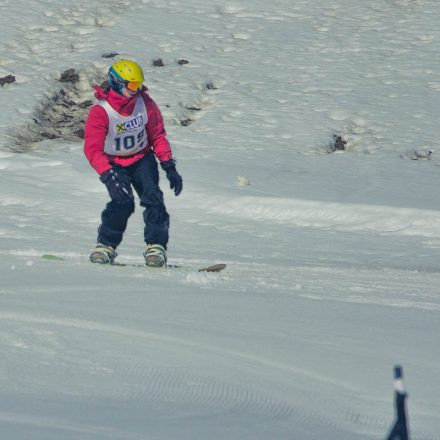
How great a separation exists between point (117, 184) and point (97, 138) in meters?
0.37

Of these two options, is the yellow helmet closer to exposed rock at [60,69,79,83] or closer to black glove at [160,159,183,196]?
black glove at [160,159,183,196]

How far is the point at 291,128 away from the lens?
1645cm

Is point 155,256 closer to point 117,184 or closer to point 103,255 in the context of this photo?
point 103,255

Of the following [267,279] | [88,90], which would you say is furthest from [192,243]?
[88,90]

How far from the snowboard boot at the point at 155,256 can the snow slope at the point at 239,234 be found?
22 centimetres

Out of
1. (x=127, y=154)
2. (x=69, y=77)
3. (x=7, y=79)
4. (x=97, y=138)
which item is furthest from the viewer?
(x=69, y=77)

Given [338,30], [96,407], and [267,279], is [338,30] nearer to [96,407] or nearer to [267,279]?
[267,279]

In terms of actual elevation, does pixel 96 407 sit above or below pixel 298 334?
above

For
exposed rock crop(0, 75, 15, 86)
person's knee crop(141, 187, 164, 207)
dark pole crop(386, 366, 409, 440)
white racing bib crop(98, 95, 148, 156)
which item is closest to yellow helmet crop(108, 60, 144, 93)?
white racing bib crop(98, 95, 148, 156)

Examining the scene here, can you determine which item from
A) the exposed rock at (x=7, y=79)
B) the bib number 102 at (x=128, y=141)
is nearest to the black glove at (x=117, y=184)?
the bib number 102 at (x=128, y=141)

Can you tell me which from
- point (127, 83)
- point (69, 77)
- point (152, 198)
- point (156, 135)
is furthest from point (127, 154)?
point (69, 77)

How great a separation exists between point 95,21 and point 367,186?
29.7 feet

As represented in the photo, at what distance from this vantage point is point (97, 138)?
783 cm

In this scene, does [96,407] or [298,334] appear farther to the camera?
[298,334]
